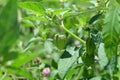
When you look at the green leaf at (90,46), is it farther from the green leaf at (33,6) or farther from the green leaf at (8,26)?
the green leaf at (8,26)

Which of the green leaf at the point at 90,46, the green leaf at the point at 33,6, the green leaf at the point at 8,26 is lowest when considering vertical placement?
the green leaf at the point at 90,46

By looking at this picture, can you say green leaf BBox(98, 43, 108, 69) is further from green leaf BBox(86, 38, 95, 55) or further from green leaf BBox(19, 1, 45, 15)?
green leaf BBox(19, 1, 45, 15)

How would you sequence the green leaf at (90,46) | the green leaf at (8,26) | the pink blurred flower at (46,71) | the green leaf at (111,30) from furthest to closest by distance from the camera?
the pink blurred flower at (46,71)
the green leaf at (90,46)
the green leaf at (111,30)
the green leaf at (8,26)

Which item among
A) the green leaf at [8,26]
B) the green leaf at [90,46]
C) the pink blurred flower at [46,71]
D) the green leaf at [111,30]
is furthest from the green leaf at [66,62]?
the green leaf at [8,26]

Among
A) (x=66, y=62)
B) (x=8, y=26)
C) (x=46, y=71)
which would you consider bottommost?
(x=46, y=71)

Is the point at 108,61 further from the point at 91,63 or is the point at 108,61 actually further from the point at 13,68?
the point at 13,68

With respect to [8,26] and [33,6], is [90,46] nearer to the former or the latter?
[33,6]

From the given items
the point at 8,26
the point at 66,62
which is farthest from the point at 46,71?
the point at 8,26
